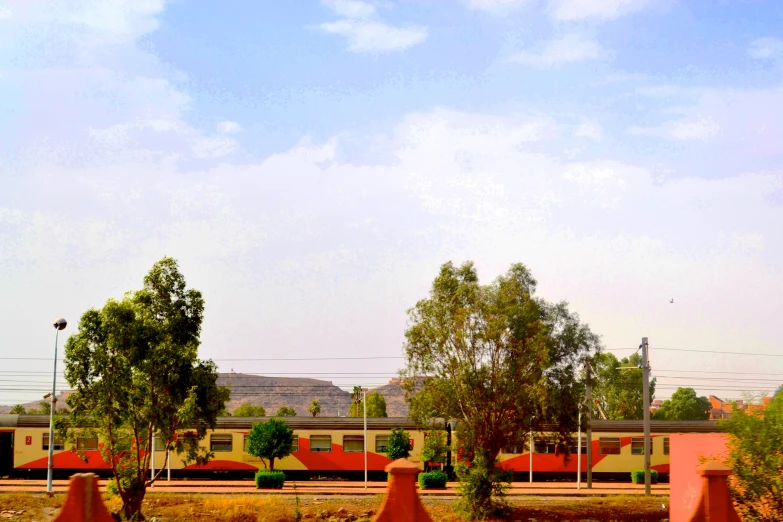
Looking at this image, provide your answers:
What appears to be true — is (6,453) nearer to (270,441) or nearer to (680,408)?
(270,441)

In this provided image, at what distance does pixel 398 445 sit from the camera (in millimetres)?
38875

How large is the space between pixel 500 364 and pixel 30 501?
17.2 metres

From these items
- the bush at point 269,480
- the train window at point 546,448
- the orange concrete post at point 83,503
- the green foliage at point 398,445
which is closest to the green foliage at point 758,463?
the orange concrete post at point 83,503

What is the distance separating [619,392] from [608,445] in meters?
55.8

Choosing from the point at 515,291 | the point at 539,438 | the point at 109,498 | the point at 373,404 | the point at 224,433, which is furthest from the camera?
the point at 373,404

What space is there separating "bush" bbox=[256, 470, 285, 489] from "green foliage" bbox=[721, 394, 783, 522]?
26602 millimetres

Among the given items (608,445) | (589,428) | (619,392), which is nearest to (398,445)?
(589,428)

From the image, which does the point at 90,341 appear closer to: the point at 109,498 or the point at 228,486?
the point at 109,498

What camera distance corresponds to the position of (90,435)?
22.8 metres

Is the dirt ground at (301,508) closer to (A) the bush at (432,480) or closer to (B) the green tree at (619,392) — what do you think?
(A) the bush at (432,480)

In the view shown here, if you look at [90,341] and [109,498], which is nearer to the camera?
[90,341]

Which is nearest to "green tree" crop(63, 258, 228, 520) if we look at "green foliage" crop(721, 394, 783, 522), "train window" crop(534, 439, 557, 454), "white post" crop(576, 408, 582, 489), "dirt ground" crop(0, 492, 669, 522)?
"dirt ground" crop(0, 492, 669, 522)

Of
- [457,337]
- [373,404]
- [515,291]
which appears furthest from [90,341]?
[373,404]

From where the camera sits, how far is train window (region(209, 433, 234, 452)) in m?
39.6
